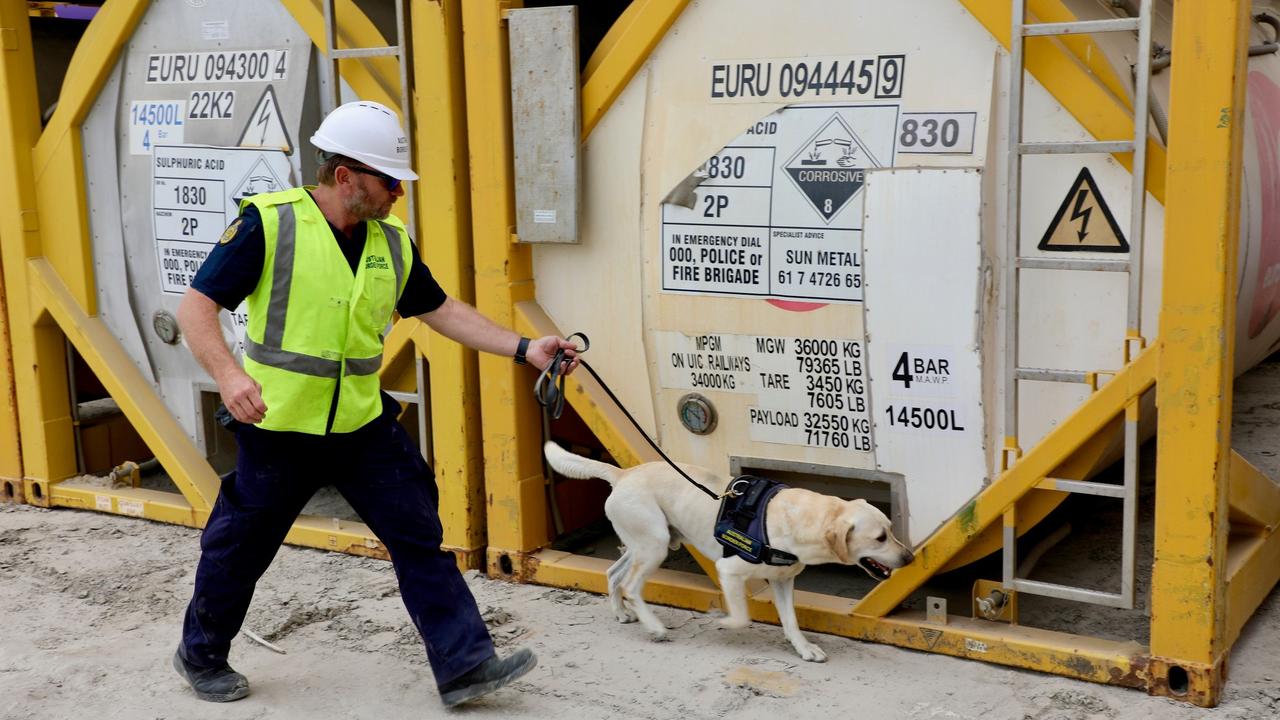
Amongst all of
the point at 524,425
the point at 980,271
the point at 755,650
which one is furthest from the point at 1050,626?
the point at 524,425

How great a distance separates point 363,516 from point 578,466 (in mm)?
785

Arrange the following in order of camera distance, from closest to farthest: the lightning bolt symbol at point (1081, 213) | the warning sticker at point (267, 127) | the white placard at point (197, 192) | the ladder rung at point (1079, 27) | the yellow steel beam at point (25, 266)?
1. the ladder rung at point (1079, 27)
2. the lightning bolt symbol at point (1081, 213)
3. the warning sticker at point (267, 127)
4. the white placard at point (197, 192)
5. the yellow steel beam at point (25, 266)

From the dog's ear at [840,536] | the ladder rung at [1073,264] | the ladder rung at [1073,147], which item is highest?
the ladder rung at [1073,147]

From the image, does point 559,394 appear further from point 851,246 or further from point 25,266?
point 25,266

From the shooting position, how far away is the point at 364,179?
151 inches

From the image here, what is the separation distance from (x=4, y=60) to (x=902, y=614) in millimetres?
4468

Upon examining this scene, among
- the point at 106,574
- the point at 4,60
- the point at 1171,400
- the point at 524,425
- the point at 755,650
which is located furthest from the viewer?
the point at 4,60

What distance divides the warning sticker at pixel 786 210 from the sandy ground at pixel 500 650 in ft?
3.82

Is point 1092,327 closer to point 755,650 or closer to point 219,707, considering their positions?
point 755,650

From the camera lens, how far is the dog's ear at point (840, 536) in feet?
13.4

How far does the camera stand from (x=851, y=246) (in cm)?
423

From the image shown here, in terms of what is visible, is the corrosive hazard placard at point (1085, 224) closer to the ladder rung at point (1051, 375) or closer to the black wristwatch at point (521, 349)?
the ladder rung at point (1051, 375)

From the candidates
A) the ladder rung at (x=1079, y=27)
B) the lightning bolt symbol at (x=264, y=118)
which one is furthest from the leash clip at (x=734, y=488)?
the lightning bolt symbol at (x=264, y=118)

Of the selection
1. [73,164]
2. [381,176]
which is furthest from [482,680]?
[73,164]
